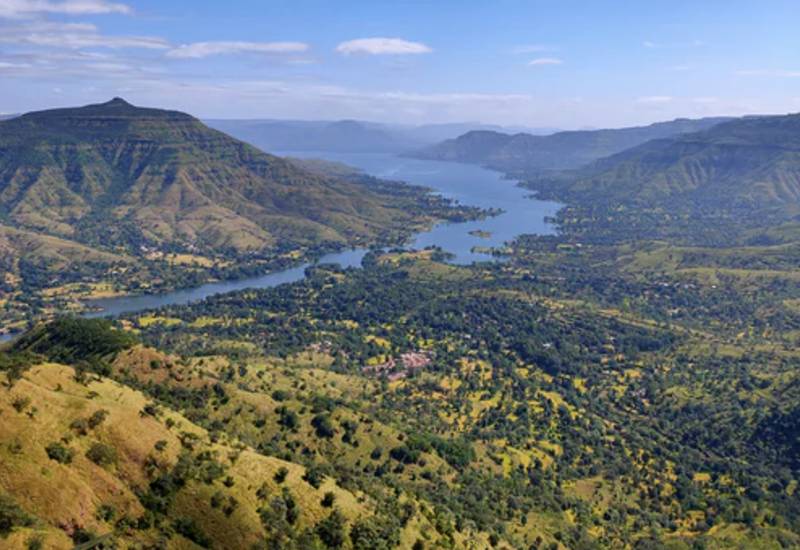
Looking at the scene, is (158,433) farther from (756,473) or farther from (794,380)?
(794,380)

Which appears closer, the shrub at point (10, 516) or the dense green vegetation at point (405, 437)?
the shrub at point (10, 516)

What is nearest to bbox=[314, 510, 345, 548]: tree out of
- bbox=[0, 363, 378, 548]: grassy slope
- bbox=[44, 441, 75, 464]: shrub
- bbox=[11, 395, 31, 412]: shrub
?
bbox=[0, 363, 378, 548]: grassy slope

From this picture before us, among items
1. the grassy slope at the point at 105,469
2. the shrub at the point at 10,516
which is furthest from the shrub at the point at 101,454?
the shrub at the point at 10,516

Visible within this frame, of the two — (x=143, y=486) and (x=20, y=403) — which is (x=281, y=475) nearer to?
(x=143, y=486)

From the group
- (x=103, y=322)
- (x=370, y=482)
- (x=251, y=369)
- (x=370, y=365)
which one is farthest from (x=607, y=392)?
(x=103, y=322)

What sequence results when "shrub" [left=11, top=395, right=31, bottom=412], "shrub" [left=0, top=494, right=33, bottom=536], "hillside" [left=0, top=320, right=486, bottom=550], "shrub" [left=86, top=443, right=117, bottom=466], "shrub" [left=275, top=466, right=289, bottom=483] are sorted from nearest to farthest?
"shrub" [left=0, top=494, right=33, bottom=536] → "hillside" [left=0, top=320, right=486, bottom=550] → "shrub" [left=86, top=443, right=117, bottom=466] → "shrub" [left=11, top=395, right=31, bottom=412] → "shrub" [left=275, top=466, right=289, bottom=483]

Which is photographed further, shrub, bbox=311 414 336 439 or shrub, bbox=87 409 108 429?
shrub, bbox=311 414 336 439

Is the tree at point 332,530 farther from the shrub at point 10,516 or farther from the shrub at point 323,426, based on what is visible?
the shrub at point 323,426

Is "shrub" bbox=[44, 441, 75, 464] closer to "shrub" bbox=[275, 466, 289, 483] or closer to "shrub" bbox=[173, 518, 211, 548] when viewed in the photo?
"shrub" bbox=[173, 518, 211, 548]

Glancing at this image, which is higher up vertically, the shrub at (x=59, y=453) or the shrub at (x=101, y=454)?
the shrub at (x=59, y=453)

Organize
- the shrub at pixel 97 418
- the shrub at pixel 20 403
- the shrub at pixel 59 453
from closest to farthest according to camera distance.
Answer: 1. the shrub at pixel 59 453
2. the shrub at pixel 20 403
3. the shrub at pixel 97 418

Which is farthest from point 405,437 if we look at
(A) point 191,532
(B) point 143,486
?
(B) point 143,486
